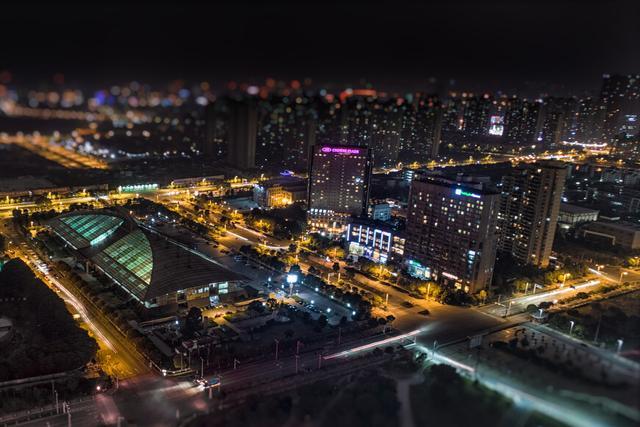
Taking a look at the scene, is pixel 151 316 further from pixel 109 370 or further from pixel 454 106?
pixel 454 106

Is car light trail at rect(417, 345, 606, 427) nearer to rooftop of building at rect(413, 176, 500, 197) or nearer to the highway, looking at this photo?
rooftop of building at rect(413, 176, 500, 197)

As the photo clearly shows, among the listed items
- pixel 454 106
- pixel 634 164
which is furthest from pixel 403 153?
pixel 634 164

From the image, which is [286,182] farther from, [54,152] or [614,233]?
[614,233]

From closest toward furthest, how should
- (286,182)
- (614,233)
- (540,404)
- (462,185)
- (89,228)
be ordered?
1. (540,404)
2. (462,185)
3. (89,228)
4. (614,233)
5. (286,182)

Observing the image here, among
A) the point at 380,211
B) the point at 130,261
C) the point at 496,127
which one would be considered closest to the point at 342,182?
the point at 380,211

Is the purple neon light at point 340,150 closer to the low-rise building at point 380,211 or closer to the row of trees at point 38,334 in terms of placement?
the low-rise building at point 380,211
